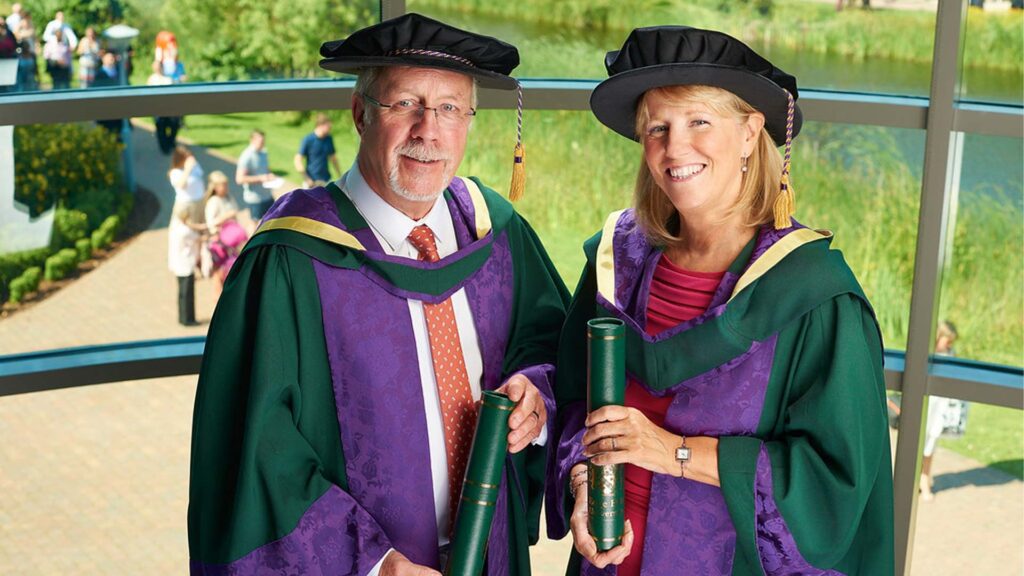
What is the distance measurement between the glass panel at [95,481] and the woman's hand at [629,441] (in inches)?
131

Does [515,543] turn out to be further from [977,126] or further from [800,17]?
[800,17]

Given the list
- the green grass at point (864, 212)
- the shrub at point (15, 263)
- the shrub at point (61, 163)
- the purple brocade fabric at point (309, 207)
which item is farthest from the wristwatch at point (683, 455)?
the shrub at point (61, 163)

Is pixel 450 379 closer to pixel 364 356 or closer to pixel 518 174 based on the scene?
pixel 364 356

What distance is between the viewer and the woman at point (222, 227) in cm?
610

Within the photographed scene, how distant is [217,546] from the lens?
2.73m

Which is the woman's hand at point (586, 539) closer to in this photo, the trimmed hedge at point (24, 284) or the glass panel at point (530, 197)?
the glass panel at point (530, 197)

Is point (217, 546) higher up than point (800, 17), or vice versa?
point (800, 17)

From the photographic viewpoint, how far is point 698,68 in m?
2.46

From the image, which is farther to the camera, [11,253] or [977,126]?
[11,253]

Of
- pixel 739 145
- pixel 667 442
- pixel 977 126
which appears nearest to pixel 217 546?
pixel 667 442

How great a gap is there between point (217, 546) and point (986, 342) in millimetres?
2702

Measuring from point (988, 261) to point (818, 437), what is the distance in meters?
2.01

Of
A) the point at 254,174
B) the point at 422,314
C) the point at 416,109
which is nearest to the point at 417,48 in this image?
the point at 416,109

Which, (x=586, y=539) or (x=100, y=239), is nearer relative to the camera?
(x=586, y=539)
